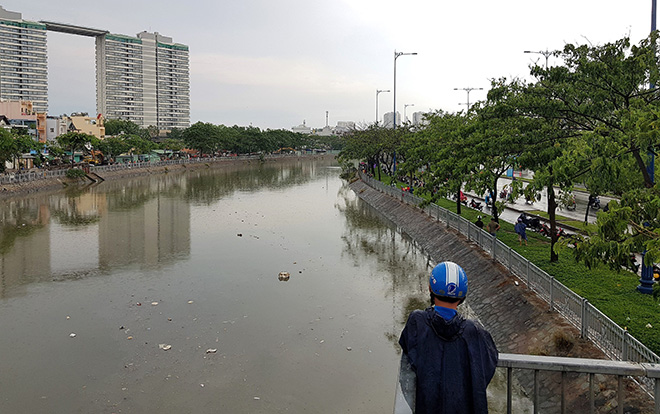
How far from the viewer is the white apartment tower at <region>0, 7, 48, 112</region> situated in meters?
137

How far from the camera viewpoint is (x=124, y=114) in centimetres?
16438

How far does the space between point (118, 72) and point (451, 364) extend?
581 feet

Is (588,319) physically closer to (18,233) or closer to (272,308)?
(272,308)

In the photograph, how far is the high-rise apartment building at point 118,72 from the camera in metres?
139

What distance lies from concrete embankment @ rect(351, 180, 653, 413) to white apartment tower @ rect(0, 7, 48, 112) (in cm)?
15096

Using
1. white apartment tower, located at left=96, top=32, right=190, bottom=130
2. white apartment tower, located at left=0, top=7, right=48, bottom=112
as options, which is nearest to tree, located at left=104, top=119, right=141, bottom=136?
white apartment tower, located at left=0, top=7, right=48, bottom=112

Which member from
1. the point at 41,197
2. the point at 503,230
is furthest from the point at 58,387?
the point at 41,197

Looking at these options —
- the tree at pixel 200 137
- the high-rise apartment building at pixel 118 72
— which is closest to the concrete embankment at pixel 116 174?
the tree at pixel 200 137

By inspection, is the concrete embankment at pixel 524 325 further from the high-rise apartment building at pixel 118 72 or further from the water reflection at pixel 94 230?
the high-rise apartment building at pixel 118 72

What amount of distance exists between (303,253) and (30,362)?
13.9 meters

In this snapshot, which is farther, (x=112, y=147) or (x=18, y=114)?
(x=18, y=114)

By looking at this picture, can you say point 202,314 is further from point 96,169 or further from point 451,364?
point 96,169

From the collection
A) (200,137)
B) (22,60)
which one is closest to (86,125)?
(200,137)

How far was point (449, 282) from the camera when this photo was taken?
11.9ft
